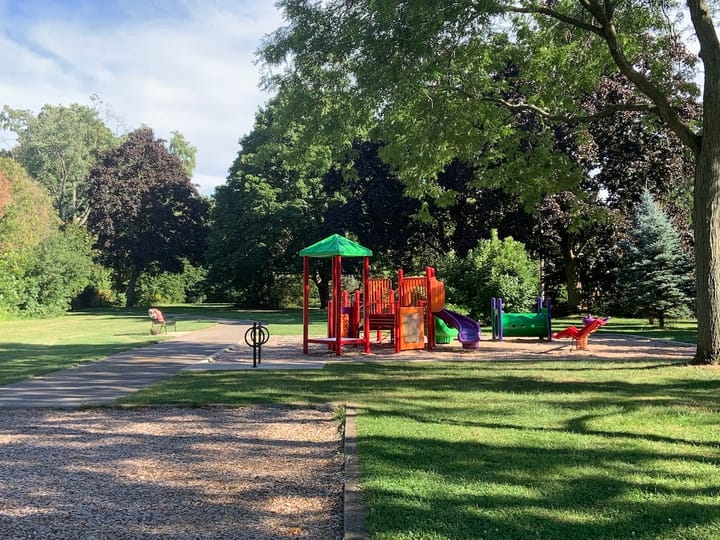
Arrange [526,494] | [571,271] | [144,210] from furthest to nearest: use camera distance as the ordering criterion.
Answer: [144,210] < [571,271] < [526,494]

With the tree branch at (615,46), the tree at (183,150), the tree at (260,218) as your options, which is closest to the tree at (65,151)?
the tree at (183,150)

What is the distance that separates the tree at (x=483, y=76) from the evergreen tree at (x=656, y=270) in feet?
30.5

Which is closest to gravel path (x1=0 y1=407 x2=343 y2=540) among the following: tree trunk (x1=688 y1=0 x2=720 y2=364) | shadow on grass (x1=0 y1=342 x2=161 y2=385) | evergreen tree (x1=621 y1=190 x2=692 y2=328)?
shadow on grass (x1=0 y1=342 x2=161 y2=385)

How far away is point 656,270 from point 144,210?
122 ft

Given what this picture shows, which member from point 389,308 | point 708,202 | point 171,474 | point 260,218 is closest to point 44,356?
point 389,308

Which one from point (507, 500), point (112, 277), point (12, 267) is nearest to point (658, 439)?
point (507, 500)

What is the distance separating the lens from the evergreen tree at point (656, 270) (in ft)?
77.2

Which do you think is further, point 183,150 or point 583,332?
point 183,150

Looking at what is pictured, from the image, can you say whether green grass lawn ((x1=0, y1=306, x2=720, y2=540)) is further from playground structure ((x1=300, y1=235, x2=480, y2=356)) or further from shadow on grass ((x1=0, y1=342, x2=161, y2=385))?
playground structure ((x1=300, y1=235, x2=480, y2=356))

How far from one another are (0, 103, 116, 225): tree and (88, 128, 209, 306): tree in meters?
15.2

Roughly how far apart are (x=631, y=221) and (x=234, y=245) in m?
26.2

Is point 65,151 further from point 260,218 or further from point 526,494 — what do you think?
point 526,494

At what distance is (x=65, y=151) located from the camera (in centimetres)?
6266

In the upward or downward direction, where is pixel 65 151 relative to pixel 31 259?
upward
